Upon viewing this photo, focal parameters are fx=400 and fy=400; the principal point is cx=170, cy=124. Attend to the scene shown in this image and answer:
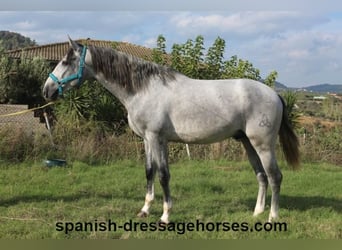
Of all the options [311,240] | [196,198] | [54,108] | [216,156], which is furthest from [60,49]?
[311,240]

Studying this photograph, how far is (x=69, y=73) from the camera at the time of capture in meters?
5.18

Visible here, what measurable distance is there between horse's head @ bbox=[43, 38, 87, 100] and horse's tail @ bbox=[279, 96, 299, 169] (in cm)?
276

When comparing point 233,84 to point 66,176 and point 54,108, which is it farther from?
point 54,108

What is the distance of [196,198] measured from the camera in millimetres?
6309

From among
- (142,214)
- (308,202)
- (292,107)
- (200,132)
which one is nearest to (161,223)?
(142,214)

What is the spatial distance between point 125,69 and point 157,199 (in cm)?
222

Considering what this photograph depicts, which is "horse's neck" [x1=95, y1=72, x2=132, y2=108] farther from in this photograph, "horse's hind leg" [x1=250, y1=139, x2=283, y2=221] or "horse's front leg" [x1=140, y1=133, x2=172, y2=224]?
"horse's hind leg" [x1=250, y1=139, x2=283, y2=221]

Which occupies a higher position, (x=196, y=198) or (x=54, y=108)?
(x=54, y=108)

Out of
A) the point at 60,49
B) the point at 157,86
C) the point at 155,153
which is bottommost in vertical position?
the point at 155,153

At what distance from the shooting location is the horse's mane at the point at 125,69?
201 inches

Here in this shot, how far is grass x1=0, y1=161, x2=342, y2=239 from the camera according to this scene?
456 cm

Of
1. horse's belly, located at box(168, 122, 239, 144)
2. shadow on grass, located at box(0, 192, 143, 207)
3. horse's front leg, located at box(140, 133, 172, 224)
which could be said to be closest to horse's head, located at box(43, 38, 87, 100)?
horse's front leg, located at box(140, 133, 172, 224)

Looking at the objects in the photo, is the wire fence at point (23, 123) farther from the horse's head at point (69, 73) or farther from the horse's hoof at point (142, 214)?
the horse's hoof at point (142, 214)

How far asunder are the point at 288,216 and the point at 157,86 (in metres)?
2.42
